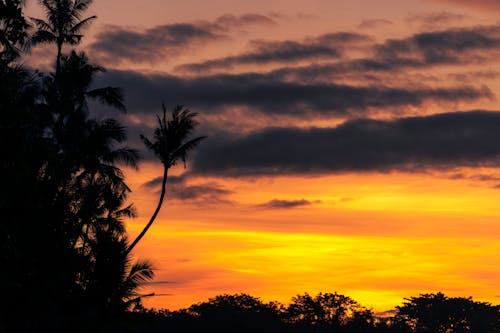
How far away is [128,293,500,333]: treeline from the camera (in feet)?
338

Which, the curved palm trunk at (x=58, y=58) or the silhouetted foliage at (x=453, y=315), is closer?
the curved palm trunk at (x=58, y=58)

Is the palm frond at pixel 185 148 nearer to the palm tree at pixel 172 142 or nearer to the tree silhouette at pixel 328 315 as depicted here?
the palm tree at pixel 172 142

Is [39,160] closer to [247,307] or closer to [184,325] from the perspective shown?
[184,325]

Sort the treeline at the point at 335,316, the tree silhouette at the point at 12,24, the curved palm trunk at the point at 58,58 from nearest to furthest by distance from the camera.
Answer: the tree silhouette at the point at 12,24 → the curved palm trunk at the point at 58,58 → the treeline at the point at 335,316

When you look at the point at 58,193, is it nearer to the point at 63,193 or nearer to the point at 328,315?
the point at 63,193

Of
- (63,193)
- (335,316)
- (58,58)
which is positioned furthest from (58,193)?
(335,316)

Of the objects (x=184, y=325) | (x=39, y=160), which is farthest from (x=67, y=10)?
(x=184, y=325)

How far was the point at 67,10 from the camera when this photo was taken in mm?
41625

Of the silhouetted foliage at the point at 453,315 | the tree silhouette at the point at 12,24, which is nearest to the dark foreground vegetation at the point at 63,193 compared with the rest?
the tree silhouette at the point at 12,24

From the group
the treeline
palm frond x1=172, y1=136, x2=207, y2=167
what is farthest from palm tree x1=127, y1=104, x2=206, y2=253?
the treeline

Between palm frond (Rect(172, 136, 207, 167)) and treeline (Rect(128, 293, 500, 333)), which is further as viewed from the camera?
treeline (Rect(128, 293, 500, 333))

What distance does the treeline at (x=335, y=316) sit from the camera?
10312 centimetres

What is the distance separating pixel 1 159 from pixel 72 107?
53.9 ft

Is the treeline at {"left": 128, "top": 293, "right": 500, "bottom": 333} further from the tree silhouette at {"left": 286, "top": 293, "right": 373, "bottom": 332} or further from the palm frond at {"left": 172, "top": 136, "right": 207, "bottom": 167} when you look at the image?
the palm frond at {"left": 172, "top": 136, "right": 207, "bottom": 167}
